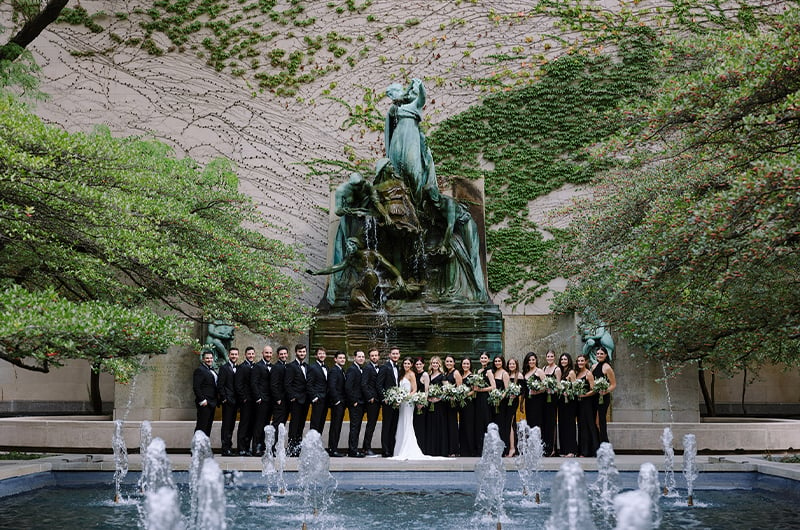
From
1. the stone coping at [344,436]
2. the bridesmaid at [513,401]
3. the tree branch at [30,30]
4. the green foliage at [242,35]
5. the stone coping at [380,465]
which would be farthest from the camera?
the green foliage at [242,35]

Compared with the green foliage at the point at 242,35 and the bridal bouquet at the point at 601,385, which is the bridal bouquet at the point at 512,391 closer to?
the bridal bouquet at the point at 601,385

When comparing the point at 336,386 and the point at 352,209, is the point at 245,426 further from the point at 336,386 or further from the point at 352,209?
the point at 352,209

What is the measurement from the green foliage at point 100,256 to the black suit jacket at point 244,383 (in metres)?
0.70

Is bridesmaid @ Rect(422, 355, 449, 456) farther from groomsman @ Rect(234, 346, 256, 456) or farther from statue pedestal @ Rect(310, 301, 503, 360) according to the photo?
statue pedestal @ Rect(310, 301, 503, 360)

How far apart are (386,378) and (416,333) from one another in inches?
120

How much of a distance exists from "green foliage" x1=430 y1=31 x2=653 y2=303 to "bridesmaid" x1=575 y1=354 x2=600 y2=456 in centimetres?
927

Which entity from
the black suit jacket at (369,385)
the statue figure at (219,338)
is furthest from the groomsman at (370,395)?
the statue figure at (219,338)

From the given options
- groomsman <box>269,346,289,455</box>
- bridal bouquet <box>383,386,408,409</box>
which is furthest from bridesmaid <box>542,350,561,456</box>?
groomsman <box>269,346,289,455</box>

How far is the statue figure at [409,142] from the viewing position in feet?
50.6

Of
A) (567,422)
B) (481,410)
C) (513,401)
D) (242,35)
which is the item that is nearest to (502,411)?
(513,401)

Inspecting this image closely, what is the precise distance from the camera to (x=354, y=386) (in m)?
11.2

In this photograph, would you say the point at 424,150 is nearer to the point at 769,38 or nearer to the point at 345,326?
Answer: the point at 345,326

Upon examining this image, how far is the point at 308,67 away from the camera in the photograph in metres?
A: 21.3

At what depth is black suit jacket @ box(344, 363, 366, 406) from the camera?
11.2 metres
